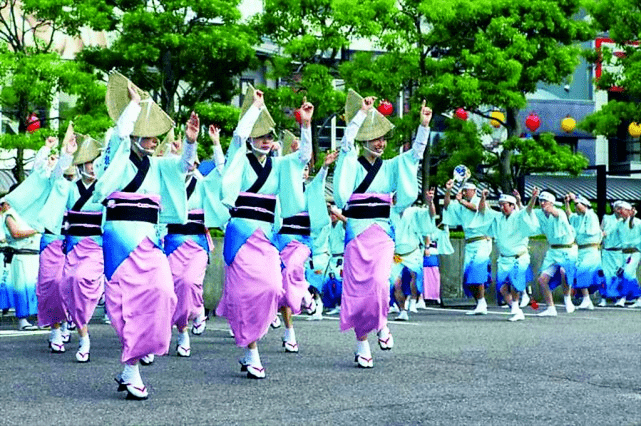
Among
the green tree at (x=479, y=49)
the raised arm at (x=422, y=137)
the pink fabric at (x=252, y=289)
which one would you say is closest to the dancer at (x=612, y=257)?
the green tree at (x=479, y=49)

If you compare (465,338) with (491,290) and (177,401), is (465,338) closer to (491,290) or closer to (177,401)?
(177,401)

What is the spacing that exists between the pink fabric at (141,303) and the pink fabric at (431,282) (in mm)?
12700

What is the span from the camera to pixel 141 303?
8.19 m

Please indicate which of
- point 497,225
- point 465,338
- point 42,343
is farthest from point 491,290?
point 42,343

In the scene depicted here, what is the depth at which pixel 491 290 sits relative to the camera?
2309 cm

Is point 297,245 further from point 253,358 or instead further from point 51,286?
point 253,358

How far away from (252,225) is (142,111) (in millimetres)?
1474

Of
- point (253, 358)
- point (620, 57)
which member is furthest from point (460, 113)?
point (253, 358)

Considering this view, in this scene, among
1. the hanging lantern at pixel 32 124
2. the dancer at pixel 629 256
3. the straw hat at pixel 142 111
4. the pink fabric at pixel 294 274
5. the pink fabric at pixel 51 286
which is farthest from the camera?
the hanging lantern at pixel 32 124

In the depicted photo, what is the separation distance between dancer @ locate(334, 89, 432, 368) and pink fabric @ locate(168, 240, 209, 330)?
6.88 feet

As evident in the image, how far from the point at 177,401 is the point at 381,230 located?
331cm

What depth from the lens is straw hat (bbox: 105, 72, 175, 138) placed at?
336 inches

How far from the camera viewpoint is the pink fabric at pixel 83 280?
1082cm

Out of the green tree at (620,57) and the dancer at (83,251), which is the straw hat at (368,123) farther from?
the green tree at (620,57)
